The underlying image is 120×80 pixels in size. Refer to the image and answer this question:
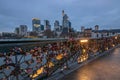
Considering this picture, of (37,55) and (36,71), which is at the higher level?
(37,55)

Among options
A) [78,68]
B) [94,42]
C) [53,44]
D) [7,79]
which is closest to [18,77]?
[7,79]

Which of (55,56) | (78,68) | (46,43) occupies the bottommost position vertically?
(78,68)

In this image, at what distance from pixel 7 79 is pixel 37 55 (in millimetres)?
1389

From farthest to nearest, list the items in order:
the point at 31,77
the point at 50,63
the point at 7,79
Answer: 1. the point at 50,63
2. the point at 31,77
3. the point at 7,79

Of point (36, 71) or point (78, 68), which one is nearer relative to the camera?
point (36, 71)

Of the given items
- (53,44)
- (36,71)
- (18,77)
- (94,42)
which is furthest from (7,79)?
(94,42)

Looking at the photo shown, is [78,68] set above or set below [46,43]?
below

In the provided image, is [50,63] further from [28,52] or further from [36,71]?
[28,52]

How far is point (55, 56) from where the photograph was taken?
838cm

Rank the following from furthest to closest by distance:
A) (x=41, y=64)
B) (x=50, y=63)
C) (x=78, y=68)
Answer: (x=78, y=68)
(x=50, y=63)
(x=41, y=64)

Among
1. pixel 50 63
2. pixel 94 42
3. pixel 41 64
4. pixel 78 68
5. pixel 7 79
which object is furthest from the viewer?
pixel 94 42

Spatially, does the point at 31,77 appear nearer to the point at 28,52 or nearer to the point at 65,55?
the point at 28,52

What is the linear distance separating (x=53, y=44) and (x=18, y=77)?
7.43ft

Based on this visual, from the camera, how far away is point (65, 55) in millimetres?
9867
